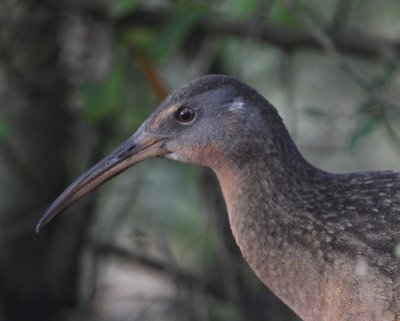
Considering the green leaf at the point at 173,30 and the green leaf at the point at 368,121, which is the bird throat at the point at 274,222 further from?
the green leaf at the point at 173,30

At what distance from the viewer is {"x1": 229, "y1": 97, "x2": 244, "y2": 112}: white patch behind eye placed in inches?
195

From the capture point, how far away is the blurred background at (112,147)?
7.01 metres

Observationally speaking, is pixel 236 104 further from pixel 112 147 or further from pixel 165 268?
pixel 112 147

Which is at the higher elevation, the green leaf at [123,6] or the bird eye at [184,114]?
the green leaf at [123,6]

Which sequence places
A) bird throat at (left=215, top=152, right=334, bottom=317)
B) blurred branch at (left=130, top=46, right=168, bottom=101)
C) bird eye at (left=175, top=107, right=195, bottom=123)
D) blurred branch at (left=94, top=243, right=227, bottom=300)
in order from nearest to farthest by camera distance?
bird throat at (left=215, top=152, right=334, bottom=317)
bird eye at (left=175, top=107, right=195, bottom=123)
blurred branch at (left=130, top=46, right=168, bottom=101)
blurred branch at (left=94, top=243, right=227, bottom=300)

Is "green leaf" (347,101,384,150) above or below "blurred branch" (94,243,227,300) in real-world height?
above

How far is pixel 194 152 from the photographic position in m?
5.00

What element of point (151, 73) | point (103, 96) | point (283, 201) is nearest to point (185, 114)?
point (283, 201)

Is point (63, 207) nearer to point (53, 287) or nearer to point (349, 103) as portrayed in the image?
point (53, 287)

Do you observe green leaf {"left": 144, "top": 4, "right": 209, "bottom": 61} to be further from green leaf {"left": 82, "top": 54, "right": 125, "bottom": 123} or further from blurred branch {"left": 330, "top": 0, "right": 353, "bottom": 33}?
blurred branch {"left": 330, "top": 0, "right": 353, "bottom": 33}

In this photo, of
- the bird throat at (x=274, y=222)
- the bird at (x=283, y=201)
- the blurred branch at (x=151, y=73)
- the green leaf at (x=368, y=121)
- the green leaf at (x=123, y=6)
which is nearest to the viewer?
the bird at (x=283, y=201)

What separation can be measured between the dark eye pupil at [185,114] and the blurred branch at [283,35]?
208 cm

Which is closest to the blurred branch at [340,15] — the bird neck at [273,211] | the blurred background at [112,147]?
the blurred background at [112,147]

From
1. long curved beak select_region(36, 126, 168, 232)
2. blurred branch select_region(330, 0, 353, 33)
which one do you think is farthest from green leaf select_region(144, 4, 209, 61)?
long curved beak select_region(36, 126, 168, 232)
